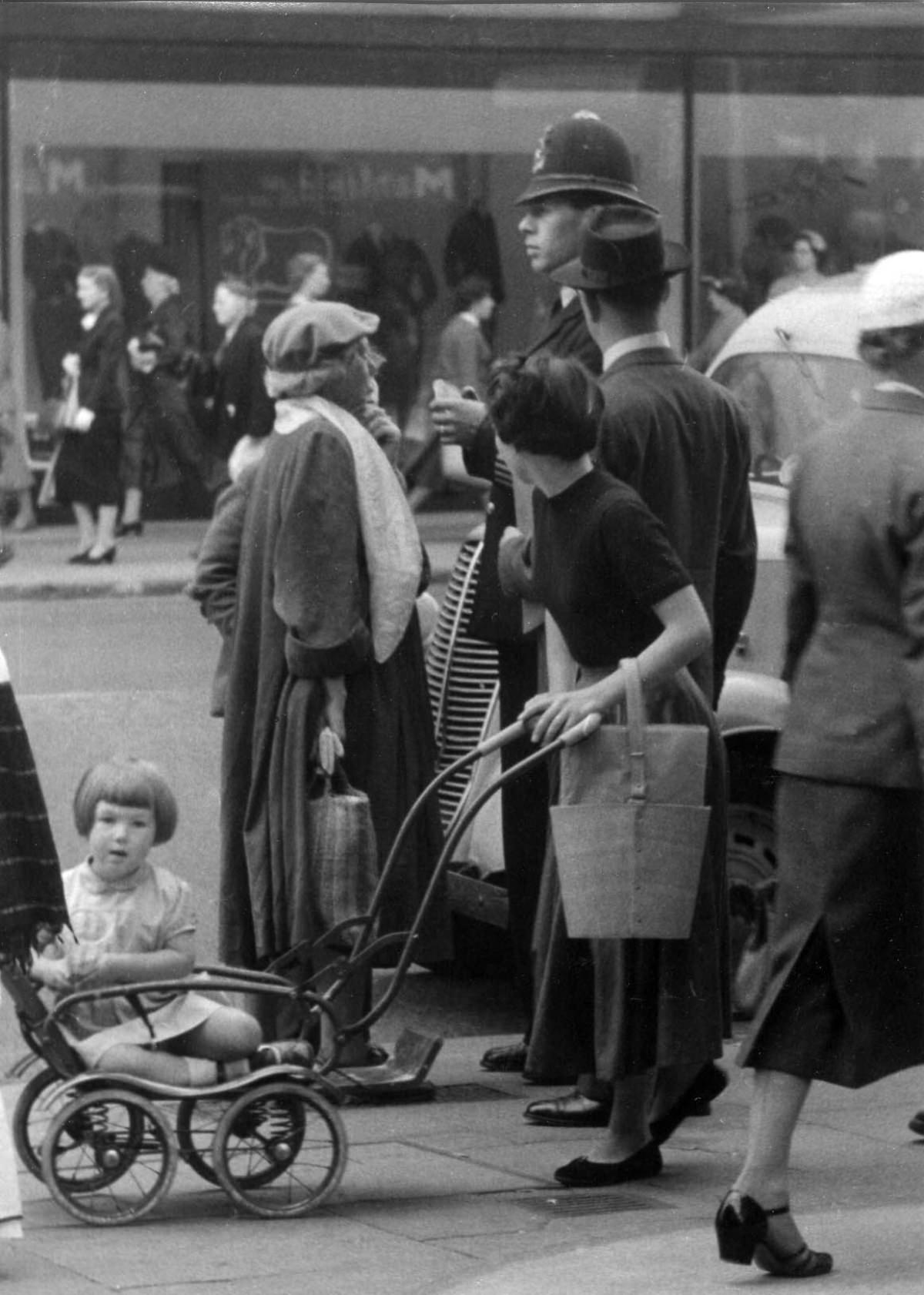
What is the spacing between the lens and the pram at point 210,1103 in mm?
5637

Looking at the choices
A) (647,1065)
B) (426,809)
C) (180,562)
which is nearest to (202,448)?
(180,562)

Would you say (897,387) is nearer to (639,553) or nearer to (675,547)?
(639,553)

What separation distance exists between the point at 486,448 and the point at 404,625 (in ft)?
1.61

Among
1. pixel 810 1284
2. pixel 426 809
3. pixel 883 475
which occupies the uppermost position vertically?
pixel 883 475

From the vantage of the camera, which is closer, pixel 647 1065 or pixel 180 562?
pixel 647 1065

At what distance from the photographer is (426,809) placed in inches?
282

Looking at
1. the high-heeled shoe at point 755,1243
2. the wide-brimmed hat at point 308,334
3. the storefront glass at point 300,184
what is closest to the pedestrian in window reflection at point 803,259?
the storefront glass at point 300,184

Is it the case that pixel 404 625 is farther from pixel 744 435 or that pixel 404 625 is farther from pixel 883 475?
pixel 883 475

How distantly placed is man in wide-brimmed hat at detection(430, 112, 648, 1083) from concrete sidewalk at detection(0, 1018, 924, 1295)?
626 mm

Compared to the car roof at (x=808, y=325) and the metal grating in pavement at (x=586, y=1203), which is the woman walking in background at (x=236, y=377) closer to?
the car roof at (x=808, y=325)

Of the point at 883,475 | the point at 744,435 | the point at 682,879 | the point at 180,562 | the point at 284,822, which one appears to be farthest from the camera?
the point at 180,562

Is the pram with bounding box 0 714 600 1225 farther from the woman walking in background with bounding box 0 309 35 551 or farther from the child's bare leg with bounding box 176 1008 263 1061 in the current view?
the woman walking in background with bounding box 0 309 35 551

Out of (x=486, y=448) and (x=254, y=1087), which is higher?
(x=486, y=448)

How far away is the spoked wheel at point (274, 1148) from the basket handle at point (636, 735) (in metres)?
0.94
